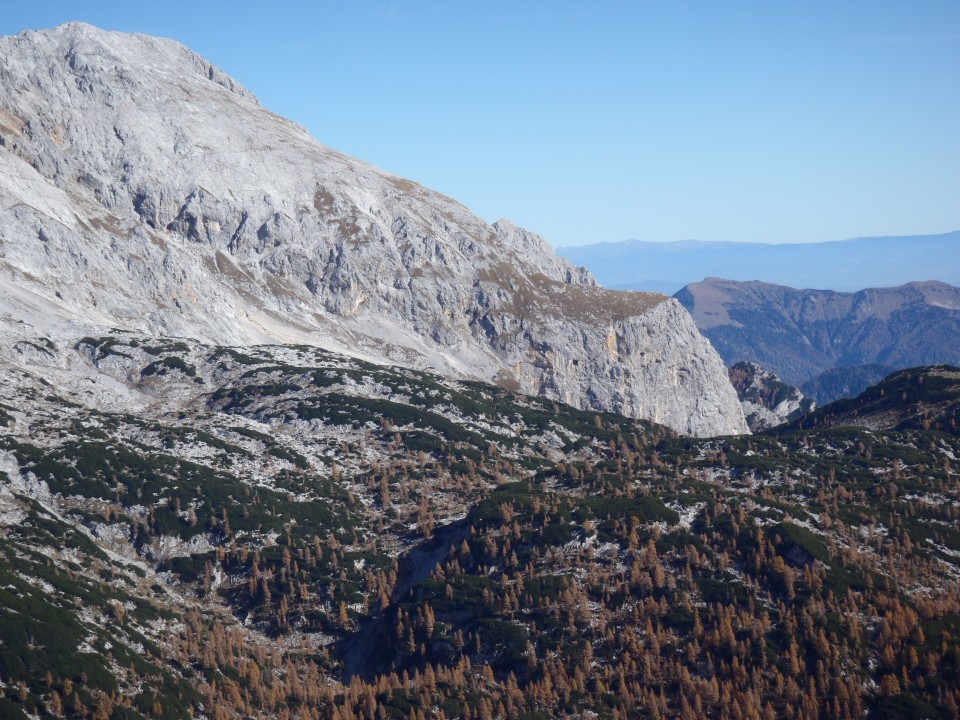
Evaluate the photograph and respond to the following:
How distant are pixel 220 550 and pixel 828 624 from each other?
303 ft

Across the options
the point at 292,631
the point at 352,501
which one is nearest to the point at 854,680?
the point at 292,631

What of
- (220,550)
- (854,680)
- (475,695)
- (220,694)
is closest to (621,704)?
(475,695)

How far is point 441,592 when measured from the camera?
159000 millimetres

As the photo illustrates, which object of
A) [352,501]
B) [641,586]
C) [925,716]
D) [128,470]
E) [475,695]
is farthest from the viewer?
[352,501]

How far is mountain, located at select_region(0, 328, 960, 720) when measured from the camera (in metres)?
131

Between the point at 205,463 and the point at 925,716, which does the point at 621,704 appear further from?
the point at 205,463

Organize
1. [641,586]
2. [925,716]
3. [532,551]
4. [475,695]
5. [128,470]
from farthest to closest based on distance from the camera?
[128,470] < [532,551] < [641,586] < [475,695] < [925,716]

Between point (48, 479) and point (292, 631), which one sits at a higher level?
point (48, 479)

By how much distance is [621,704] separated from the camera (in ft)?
432

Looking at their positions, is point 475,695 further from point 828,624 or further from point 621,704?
point 828,624

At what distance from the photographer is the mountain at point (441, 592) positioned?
130875 millimetres

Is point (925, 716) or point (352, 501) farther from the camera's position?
point (352, 501)

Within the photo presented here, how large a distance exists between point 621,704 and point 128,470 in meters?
93.7

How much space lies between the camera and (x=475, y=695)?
137 metres
